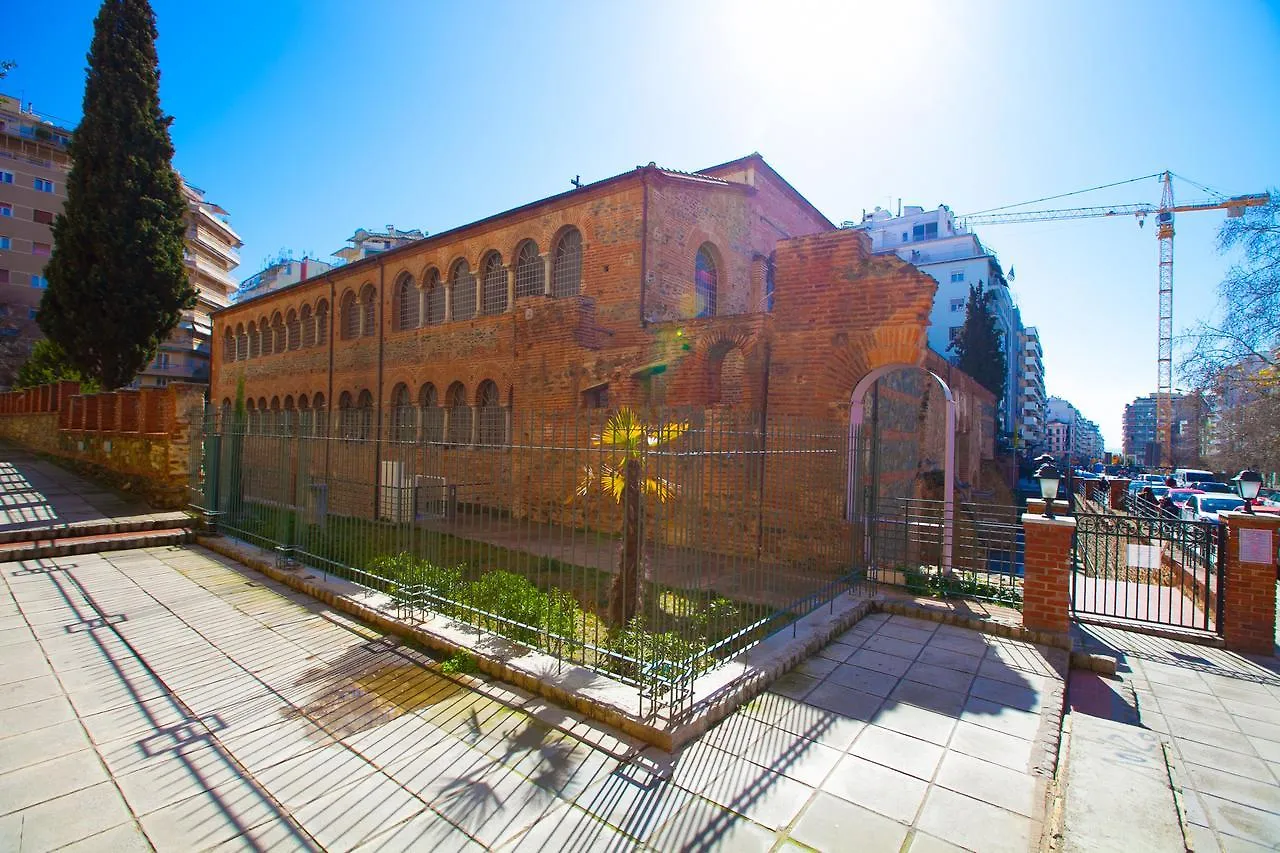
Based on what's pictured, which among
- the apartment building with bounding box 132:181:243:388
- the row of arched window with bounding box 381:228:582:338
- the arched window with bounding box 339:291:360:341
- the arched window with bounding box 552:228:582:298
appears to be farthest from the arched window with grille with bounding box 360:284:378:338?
the apartment building with bounding box 132:181:243:388

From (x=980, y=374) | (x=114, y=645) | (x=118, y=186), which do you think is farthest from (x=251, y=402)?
(x=980, y=374)

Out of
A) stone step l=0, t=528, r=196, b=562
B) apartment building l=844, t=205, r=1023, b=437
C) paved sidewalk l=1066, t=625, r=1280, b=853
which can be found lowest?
paved sidewalk l=1066, t=625, r=1280, b=853

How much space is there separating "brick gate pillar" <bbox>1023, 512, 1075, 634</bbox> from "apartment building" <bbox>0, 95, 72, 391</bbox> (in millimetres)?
54147

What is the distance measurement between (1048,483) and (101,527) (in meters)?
12.0

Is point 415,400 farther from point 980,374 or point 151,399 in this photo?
point 980,374

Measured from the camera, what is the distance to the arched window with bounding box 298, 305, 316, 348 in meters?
22.1

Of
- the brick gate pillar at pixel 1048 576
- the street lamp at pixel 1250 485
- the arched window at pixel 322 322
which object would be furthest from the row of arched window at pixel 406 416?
the street lamp at pixel 1250 485

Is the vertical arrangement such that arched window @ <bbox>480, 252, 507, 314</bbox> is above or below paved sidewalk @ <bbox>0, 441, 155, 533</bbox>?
above

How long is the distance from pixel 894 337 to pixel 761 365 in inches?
82.1

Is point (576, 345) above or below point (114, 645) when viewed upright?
above

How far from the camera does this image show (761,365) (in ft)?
29.7

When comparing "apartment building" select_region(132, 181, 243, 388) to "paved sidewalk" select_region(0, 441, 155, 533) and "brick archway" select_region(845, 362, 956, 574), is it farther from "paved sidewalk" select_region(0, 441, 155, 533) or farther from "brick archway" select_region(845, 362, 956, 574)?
"brick archway" select_region(845, 362, 956, 574)

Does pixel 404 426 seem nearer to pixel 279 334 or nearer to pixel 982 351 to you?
pixel 279 334

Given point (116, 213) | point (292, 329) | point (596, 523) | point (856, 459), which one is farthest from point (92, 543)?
point (292, 329)
